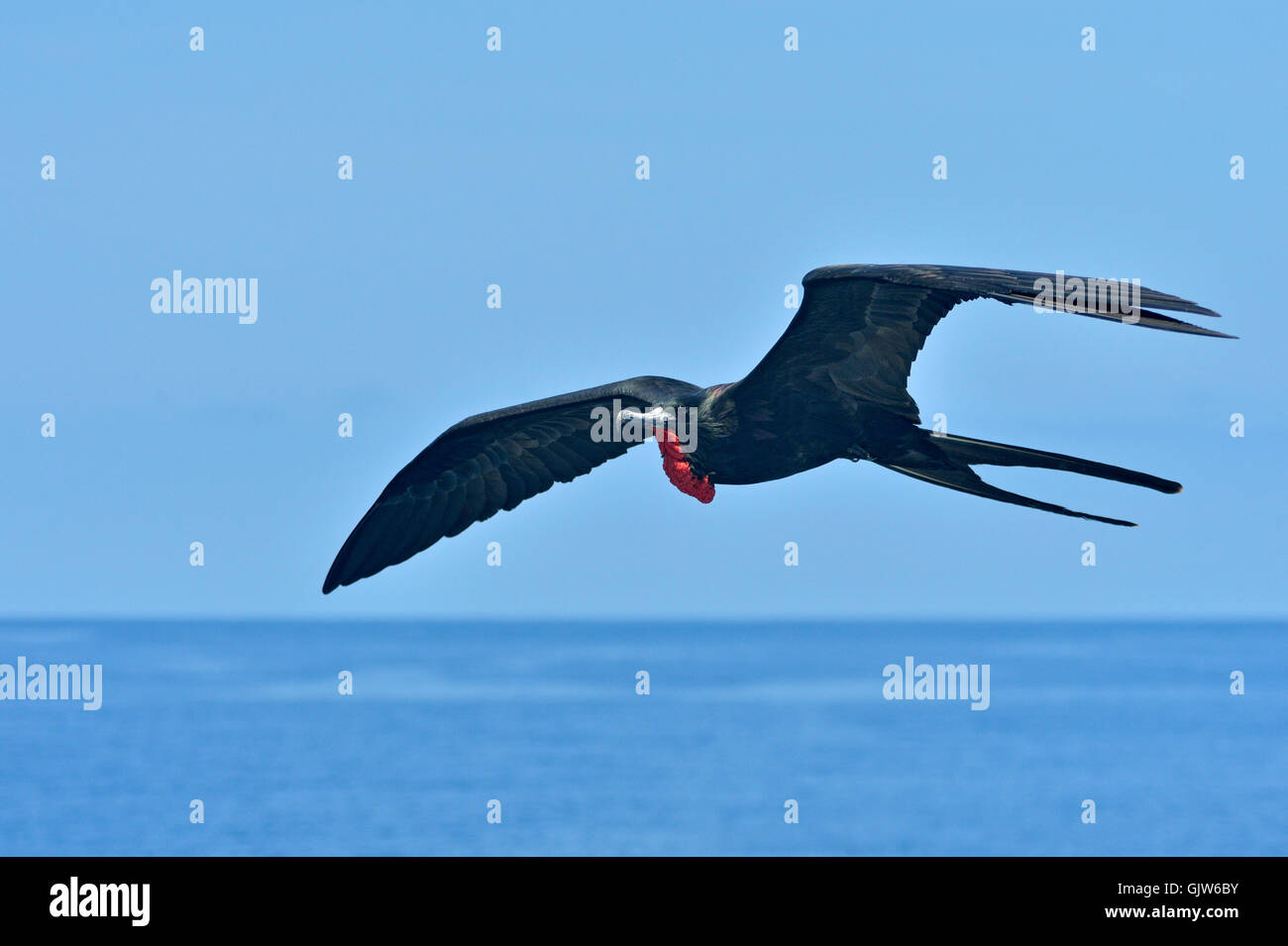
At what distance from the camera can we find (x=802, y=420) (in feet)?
38.3

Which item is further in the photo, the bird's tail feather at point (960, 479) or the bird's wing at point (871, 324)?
the bird's tail feather at point (960, 479)

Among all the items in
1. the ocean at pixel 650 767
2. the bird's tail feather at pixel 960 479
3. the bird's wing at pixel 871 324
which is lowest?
the ocean at pixel 650 767

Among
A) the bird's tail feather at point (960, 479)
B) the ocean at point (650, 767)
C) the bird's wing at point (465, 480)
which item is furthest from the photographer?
the ocean at point (650, 767)

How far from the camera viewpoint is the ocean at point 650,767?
159 ft

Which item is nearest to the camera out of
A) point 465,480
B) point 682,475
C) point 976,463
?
point 976,463

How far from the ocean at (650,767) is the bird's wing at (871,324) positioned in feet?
27.8

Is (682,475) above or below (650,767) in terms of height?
above

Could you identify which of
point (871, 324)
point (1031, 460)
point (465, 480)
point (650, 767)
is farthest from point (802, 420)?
point (650, 767)

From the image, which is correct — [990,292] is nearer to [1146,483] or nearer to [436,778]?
[1146,483]

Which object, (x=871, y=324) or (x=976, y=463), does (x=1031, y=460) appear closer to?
(x=976, y=463)

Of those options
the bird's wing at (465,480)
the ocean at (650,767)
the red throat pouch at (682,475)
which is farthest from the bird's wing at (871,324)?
the ocean at (650,767)

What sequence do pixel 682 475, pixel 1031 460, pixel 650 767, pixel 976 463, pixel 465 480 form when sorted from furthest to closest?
1. pixel 650 767
2. pixel 465 480
3. pixel 682 475
4. pixel 976 463
5. pixel 1031 460

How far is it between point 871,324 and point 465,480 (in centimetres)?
453

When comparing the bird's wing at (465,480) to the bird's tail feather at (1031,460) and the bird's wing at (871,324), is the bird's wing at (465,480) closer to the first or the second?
the bird's wing at (871,324)
